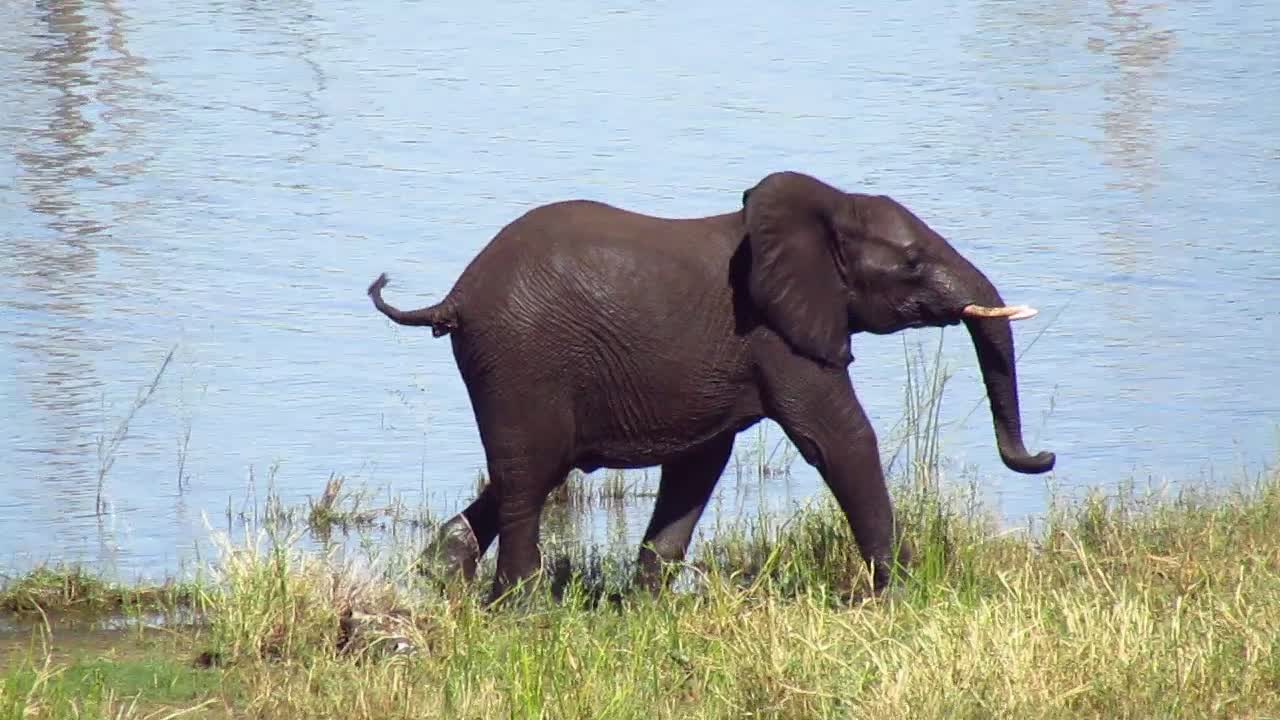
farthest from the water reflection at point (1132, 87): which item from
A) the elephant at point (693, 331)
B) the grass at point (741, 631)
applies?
the elephant at point (693, 331)

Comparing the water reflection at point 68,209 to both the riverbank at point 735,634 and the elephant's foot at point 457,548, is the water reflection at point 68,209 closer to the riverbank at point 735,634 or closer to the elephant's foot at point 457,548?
the elephant's foot at point 457,548

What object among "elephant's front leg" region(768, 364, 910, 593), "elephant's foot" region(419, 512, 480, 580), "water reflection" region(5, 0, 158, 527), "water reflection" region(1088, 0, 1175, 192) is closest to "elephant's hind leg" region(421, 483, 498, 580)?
"elephant's foot" region(419, 512, 480, 580)

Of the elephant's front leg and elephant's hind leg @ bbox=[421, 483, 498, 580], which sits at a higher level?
the elephant's front leg

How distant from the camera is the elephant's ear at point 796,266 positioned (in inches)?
356

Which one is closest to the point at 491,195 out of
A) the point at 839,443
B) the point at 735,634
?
the point at 839,443

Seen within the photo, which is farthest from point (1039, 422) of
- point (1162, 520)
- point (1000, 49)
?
point (1000, 49)

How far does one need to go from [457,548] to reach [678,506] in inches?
32.4

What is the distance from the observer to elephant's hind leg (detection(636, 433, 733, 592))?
375 inches

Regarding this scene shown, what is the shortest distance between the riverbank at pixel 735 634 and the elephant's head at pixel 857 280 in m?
0.67

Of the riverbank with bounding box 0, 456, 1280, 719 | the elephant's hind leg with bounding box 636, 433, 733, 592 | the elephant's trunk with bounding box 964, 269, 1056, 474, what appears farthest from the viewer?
the elephant's hind leg with bounding box 636, 433, 733, 592

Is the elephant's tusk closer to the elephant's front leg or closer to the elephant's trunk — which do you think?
the elephant's trunk

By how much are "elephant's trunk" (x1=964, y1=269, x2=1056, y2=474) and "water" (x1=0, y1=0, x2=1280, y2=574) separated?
174 centimetres

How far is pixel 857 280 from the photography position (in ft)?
30.4

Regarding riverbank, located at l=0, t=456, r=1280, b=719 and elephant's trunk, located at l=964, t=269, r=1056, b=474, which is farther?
elephant's trunk, located at l=964, t=269, r=1056, b=474
